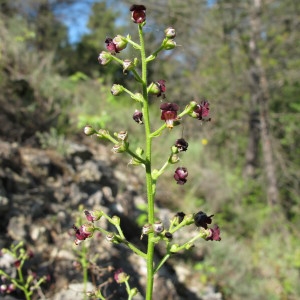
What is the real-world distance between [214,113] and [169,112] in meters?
6.49

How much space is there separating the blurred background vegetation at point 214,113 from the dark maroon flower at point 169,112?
1.33 m

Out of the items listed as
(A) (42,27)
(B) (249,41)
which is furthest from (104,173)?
(A) (42,27)

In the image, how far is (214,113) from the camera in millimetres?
8055

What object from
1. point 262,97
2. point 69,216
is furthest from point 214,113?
point 69,216

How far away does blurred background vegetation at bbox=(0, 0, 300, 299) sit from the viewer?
5562 millimetres

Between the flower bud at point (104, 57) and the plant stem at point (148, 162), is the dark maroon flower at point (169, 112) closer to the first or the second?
the plant stem at point (148, 162)

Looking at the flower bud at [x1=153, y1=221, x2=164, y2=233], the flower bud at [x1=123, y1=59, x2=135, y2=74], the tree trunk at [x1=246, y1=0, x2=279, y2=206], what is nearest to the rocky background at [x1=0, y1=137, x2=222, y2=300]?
the flower bud at [x1=153, y1=221, x2=164, y2=233]

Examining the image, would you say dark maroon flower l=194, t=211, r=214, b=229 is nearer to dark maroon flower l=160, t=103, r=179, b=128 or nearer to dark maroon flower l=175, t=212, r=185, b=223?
dark maroon flower l=175, t=212, r=185, b=223

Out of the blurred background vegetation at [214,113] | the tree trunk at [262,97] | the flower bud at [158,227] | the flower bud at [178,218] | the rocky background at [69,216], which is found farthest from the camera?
the tree trunk at [262,97]

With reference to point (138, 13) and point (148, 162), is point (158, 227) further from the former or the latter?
point (138, 13)

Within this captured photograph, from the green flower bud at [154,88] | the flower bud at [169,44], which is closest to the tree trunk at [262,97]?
the flower bud at [169,44]

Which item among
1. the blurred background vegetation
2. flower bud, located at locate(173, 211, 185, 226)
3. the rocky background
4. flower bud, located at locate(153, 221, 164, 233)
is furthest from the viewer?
the blurred background vegetation

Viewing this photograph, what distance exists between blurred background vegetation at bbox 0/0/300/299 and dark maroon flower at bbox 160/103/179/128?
1329 mm

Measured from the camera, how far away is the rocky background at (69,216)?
351cm
